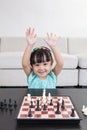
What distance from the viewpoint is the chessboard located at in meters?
1.06

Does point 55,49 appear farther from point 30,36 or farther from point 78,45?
point 78,45

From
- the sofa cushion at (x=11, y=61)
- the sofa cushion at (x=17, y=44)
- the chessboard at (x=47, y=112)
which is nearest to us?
the chessboard at (x=47, y=112)

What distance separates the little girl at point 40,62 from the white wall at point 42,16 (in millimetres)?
2360

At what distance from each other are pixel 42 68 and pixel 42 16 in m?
2.50

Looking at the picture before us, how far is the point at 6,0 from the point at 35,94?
109 inches

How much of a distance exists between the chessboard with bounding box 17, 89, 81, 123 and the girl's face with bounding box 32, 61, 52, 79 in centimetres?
34

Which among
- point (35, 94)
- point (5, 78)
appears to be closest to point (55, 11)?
point (5, 78)

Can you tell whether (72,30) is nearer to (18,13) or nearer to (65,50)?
(65,50)

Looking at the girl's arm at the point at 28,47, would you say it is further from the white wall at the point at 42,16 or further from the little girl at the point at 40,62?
the white wall at the point at 42,16

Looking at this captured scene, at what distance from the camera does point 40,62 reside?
1.71 meters

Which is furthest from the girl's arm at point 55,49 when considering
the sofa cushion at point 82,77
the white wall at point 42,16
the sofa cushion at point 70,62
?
the white wall at point 42,16

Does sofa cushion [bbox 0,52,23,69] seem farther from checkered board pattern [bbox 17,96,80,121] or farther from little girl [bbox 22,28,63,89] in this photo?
checkered board pattern [bbox 17,96,80,121]

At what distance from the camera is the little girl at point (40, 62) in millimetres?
1690

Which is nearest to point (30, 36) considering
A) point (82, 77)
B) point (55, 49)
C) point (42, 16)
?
point (55, 49)
